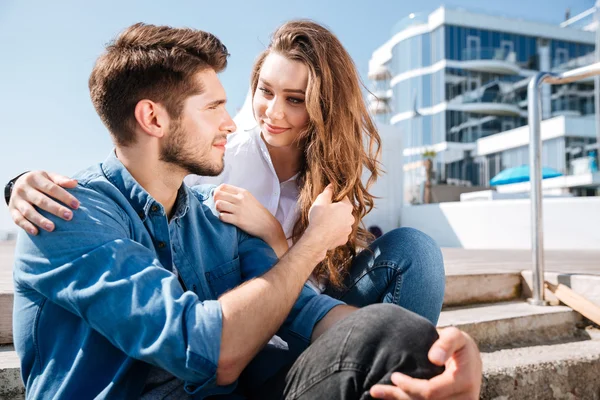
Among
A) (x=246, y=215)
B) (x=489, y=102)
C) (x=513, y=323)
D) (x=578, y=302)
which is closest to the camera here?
(x=246, y=215)

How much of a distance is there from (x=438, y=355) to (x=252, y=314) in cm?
38

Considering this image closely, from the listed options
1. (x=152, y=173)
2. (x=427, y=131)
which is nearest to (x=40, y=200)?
(x=152, y=173)

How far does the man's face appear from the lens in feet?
4.50

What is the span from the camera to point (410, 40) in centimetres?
2823

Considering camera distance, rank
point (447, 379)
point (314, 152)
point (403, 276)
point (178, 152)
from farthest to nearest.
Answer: point (314, 152) < point (403, 276) < point (178, 152) < point (447, 379)

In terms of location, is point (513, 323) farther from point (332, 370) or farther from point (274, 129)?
point (332, 370)

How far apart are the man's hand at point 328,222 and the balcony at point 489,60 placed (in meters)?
27.7

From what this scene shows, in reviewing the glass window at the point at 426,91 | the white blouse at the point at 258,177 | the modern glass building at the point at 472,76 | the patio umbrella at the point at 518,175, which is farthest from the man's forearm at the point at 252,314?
the glass window at the point at 426,91

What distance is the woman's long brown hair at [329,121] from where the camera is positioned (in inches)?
81.8

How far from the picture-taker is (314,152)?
7.01ft

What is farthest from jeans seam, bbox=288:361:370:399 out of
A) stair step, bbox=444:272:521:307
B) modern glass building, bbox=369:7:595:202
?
modern glass building, bbox=369:7:595:202

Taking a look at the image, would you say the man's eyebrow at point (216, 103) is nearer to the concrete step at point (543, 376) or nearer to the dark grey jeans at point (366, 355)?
the dark grey jeans at point (366, 355)

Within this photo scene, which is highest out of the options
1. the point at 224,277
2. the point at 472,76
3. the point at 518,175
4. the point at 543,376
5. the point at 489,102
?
the point at 472,76

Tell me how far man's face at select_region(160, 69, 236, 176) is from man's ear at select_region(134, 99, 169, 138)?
21mm
